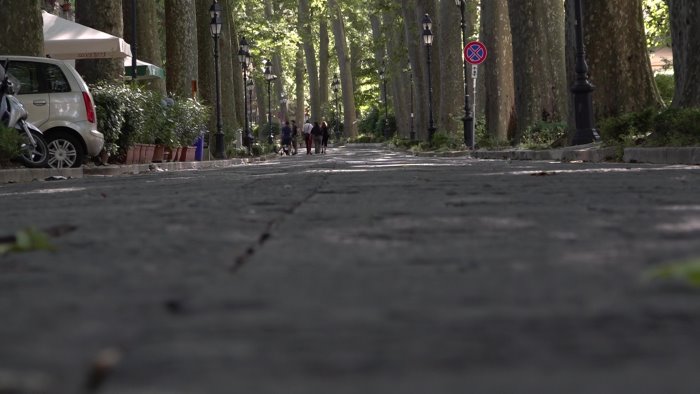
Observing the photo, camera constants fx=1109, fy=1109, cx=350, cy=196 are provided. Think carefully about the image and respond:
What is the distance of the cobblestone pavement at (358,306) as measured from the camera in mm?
1963

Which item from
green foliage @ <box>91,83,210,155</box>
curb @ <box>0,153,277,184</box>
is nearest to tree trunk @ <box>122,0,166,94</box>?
green foliage @ <box>91,83,210,155</box>

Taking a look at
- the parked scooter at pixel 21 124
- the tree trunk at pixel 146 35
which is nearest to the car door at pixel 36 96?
the parked scooter at pixel 21 124

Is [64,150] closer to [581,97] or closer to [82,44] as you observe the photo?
[82,44]

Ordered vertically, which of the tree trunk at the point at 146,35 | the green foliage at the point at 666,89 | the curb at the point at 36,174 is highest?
the tree trunk at the point at 146,35

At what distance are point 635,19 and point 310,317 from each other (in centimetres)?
1894

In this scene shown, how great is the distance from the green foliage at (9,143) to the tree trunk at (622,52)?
10999 mm

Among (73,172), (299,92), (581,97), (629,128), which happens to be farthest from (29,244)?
(299,92)

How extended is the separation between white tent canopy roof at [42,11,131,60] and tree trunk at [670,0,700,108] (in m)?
9.96

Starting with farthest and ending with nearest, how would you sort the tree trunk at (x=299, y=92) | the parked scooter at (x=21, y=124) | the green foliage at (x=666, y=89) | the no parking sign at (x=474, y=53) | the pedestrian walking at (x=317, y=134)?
1. the tree trunk at (x=299, y=92)
2. the pedestrian walking at (x=317, y=134)
3. the no parking sign at (x=474, y=53)
4. the green foliage at (x=666, y=89)
5. the parked scooter at (x=21, y=124)

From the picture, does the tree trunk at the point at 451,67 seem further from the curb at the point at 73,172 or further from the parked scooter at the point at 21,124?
the parked scooter at the point at 21,124

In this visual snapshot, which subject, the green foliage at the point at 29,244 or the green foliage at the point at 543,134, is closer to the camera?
the green foliage at the point at 29,244

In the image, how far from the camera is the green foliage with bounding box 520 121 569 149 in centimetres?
2367

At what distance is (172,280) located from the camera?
11.0ft

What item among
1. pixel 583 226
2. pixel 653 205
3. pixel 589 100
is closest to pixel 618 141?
pixel 589 100
